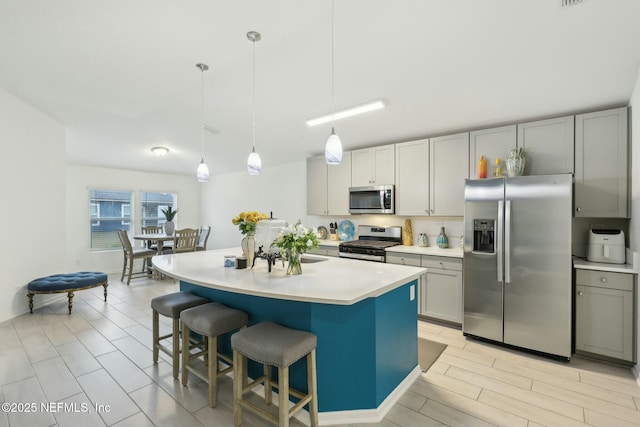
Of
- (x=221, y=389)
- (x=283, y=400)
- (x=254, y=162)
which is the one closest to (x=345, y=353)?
(x=283, y=400)

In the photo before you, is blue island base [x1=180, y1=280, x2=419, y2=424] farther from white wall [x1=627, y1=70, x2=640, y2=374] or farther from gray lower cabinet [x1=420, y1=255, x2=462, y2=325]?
white wall [x1=627, y1=70, x2=640, y2=374]

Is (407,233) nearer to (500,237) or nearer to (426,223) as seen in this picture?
(426,223)

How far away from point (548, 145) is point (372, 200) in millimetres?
2110

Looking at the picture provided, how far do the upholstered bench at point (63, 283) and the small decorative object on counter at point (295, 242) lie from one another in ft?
11.3

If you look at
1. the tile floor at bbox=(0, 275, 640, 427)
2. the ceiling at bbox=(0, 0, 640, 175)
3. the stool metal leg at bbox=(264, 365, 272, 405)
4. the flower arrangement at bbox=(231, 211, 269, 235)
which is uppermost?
the ceiling at bbox=(0, 0, 640, 175)

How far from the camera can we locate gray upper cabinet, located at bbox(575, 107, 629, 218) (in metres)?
2.71

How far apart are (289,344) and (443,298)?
2428 mm

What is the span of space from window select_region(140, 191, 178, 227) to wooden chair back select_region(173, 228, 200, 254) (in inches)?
80.5

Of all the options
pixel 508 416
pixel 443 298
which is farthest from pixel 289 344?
pixel 443 298

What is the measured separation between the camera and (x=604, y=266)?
8.70 feet

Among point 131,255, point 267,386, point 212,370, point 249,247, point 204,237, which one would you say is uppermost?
point 249,247

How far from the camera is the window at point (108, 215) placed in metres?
6.26

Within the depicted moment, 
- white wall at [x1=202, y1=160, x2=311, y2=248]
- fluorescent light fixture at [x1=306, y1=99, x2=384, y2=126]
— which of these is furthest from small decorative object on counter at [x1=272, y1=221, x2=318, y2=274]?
white wall at [x1=202, y1=160, x2=311, y2=248]

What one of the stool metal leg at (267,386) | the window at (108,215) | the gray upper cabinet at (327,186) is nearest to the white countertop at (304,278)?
the stool metal leg at (267,386)
